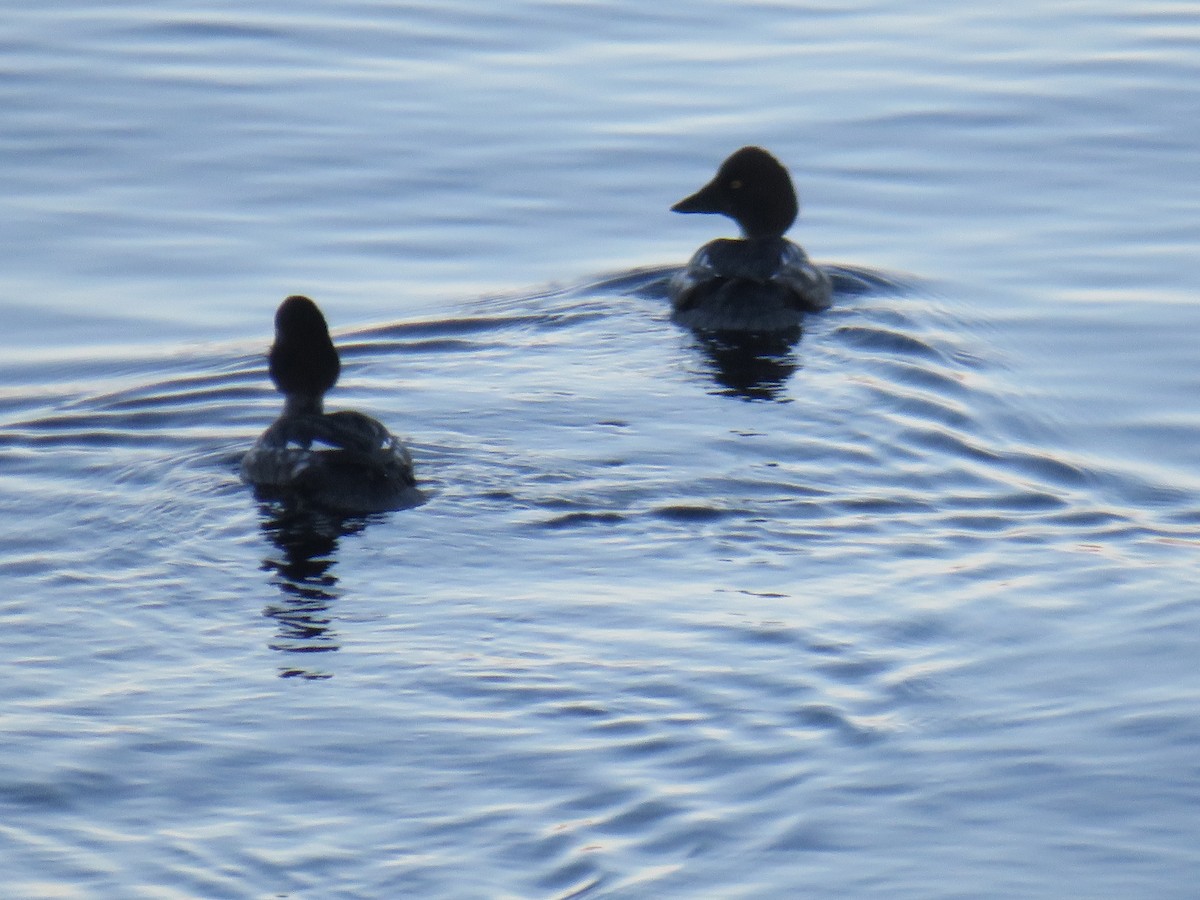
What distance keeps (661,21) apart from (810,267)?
7814 millimetres

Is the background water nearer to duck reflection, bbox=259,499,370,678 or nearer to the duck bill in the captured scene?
duck reflection, bbox=259,499,370,678

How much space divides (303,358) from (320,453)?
62 centimetres

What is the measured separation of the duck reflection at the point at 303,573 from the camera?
29.8ft

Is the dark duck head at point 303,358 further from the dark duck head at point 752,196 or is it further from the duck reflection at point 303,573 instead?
the dark duck head at point 752,196

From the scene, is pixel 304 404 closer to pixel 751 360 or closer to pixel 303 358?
pixel 303 358

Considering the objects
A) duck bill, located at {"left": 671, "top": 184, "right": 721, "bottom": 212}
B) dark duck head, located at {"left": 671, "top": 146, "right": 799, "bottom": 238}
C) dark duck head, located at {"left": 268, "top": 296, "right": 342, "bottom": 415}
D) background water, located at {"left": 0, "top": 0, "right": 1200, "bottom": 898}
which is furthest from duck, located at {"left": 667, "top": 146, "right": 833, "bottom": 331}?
dark duck head, located at {"left": 268, "top": 296, "right": 342, "bottom": 415}

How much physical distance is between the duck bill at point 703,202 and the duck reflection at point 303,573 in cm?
512

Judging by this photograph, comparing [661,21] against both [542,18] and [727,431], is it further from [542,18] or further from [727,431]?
[727,431]

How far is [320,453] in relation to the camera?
35.0 feet

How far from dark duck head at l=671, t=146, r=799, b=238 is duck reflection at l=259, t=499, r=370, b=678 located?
5.05m

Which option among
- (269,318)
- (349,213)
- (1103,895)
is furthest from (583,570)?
(349,213)

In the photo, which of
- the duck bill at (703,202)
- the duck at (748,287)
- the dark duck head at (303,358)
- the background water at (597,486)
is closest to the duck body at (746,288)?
the duck at (748,287)

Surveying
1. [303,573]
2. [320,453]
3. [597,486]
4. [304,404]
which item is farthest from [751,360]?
[303,573]

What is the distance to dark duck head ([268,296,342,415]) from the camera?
11094 mm
